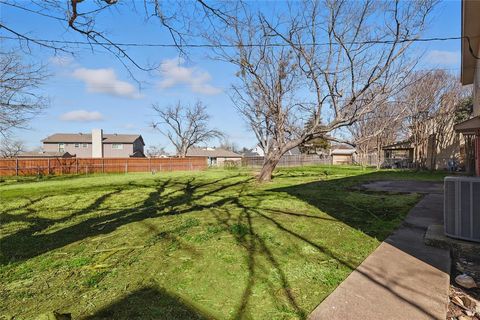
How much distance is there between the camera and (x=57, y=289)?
2766 mm

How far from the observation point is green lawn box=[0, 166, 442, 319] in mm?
2416

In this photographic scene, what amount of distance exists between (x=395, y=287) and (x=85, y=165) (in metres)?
25.2

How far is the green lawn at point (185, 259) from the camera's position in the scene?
95.1 inches

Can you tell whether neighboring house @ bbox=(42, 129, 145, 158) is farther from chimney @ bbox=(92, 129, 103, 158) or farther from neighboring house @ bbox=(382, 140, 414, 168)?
neighboring house @ bbox=(382, 140, 414, 168)

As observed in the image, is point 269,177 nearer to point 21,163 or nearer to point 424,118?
point 424,118

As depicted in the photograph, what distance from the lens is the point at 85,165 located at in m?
23.8

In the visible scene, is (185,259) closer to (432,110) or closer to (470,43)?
(470,43)

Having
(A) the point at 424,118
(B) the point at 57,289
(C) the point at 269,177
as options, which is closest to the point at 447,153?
(A) the point at 424,118

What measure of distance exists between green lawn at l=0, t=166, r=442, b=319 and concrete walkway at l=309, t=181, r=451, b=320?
17 centimetres

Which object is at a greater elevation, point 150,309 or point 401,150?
point 401,150

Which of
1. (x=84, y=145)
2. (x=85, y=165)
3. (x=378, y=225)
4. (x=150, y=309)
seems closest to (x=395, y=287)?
(x=150, y=309)

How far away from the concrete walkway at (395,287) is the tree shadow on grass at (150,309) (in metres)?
0.95

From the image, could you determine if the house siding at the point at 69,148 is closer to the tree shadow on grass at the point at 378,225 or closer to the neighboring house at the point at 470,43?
the tree shadow on grass at the point at 378,225

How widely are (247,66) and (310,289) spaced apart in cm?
1190
